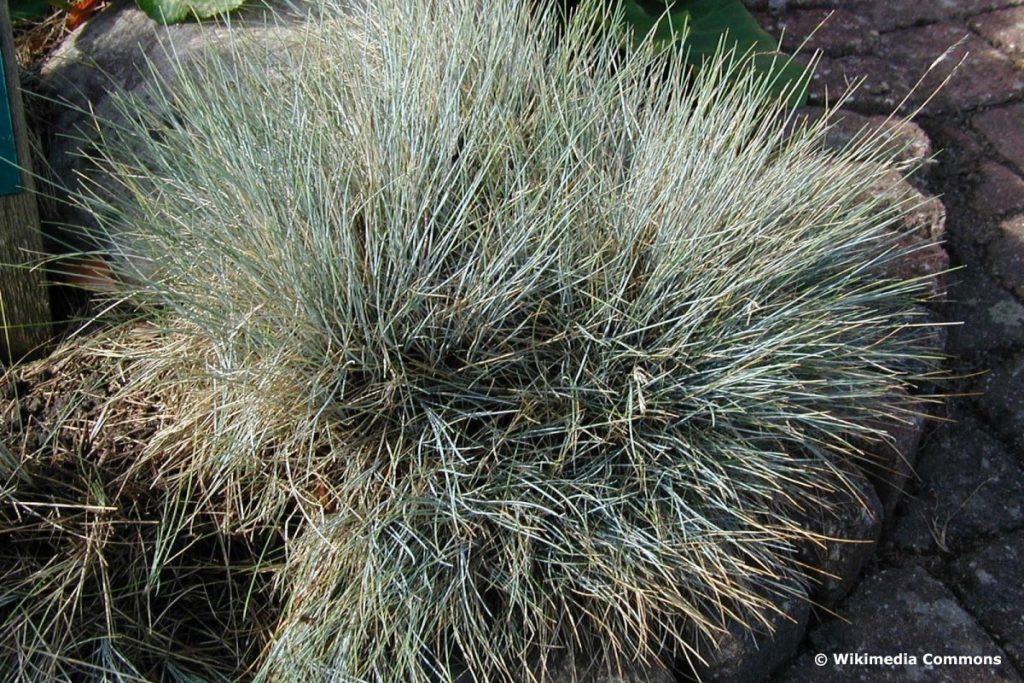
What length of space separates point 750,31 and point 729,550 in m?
1.23

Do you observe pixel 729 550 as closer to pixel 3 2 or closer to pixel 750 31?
pixel 750 31

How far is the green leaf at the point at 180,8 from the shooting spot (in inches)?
82.5

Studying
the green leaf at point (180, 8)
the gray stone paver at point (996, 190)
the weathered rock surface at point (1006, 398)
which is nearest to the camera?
the weathered rock surface at point (1006, 398)

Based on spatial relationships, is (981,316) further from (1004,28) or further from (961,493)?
(1004,28)

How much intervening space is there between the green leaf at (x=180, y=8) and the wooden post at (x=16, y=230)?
1.24 feet

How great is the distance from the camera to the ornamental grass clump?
1.45m

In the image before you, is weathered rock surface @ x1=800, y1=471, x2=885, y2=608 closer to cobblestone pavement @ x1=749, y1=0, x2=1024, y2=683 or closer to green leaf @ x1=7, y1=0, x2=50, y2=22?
cobblestone pavement @ x1=749, y1=0, x2=1024, y2=683

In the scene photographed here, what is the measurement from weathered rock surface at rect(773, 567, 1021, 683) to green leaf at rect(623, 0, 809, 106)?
104 centimetres

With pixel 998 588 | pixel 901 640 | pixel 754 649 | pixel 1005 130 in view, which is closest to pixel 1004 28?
pixel 1005 130

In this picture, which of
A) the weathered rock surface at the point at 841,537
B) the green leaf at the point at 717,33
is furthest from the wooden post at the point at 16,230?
the weathered rock surface at the point at 841,537

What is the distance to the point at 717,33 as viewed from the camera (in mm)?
2254

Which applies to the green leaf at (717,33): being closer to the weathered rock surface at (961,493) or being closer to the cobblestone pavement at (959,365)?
the cobblestone pavement at (959,365)

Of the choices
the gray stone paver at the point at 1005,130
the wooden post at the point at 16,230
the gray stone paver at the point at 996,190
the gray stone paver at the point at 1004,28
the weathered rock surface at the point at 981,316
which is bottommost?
the weathered rock surface at the point at 981,316

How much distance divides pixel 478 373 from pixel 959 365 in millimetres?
1090
